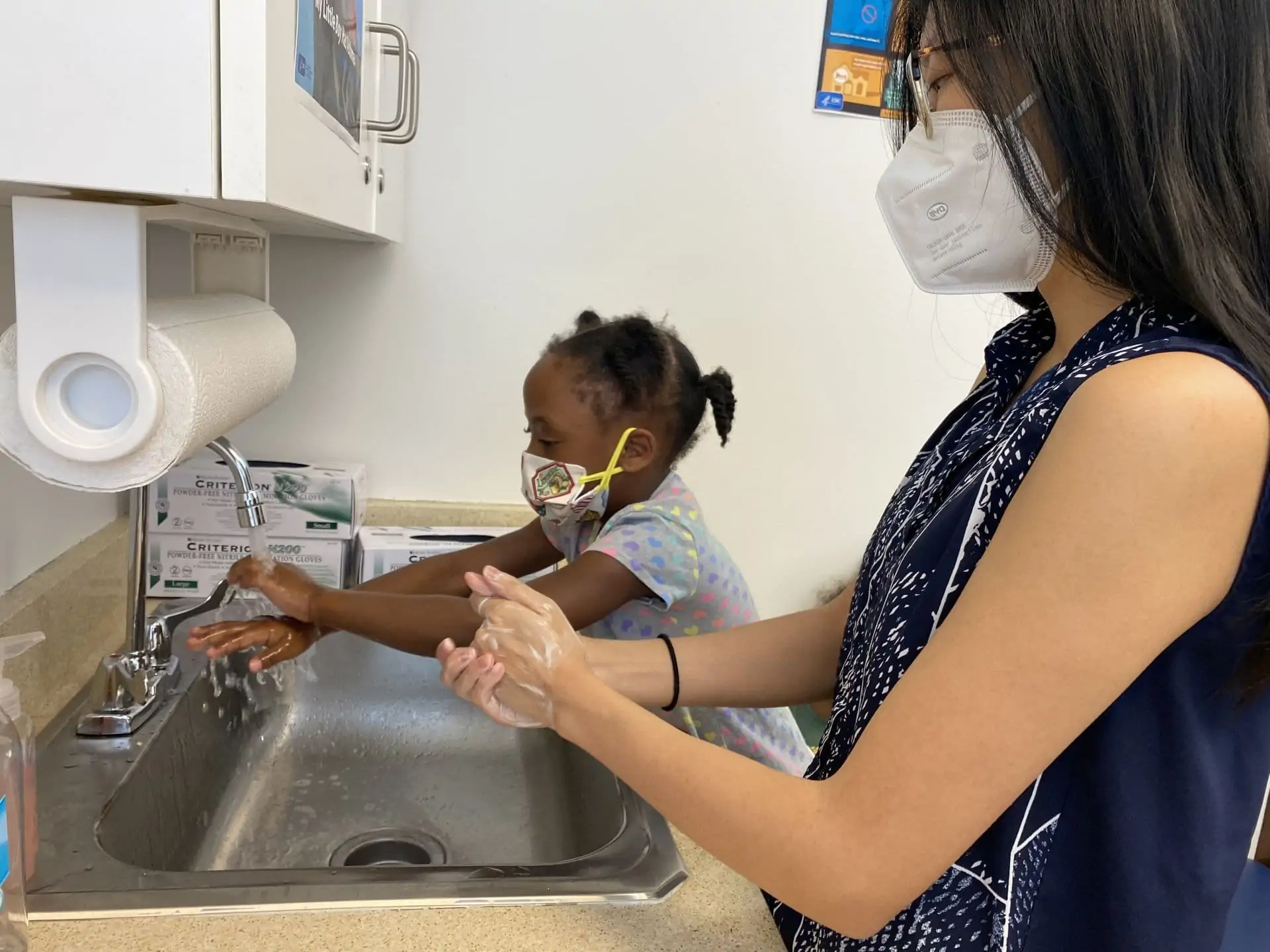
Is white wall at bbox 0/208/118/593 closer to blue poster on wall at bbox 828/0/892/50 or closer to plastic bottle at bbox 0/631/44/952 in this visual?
plastic bottle at bbox 0/631/44/952

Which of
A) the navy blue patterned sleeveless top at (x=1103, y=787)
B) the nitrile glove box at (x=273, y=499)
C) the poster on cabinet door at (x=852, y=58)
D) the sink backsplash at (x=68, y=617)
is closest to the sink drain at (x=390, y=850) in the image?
the sink backsplash at (x=68, y=617)

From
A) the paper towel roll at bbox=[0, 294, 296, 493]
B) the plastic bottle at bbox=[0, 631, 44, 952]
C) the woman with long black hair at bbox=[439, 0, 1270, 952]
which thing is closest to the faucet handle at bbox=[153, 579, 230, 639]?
the plastic bottle at bbox=[0, 631, 44, 952]

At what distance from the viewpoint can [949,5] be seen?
0.53 metres

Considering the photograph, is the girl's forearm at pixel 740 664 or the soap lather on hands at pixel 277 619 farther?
the soap lather on hands at pixel 277 619

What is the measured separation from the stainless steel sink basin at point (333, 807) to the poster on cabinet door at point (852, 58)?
111 cm

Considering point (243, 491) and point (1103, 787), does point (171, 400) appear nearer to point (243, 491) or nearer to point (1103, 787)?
point (243, 491)

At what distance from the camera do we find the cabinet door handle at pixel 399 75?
967 millimetres

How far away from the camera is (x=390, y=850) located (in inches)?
40.2

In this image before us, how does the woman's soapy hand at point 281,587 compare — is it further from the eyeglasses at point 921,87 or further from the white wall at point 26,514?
the eyeglasses at point 921,87

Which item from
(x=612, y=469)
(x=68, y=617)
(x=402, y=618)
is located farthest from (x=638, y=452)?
(x=68, y=617)

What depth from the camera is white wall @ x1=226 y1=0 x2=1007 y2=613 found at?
1382 millimetres

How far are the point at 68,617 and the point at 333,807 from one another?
37 cm

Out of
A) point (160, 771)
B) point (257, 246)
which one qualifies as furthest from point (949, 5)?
point (160, 771)

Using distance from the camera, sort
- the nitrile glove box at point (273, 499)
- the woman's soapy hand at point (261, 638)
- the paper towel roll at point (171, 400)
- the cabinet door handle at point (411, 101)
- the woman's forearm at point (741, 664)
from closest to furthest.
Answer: the paper towel roll at point (171, 400) < the woman's forearm at point (741, 664) < the woman's soapy hand at point (261, 638) < the cabinet door handle at point (411, 101) < the nitrile glove box at point (273, 499)
